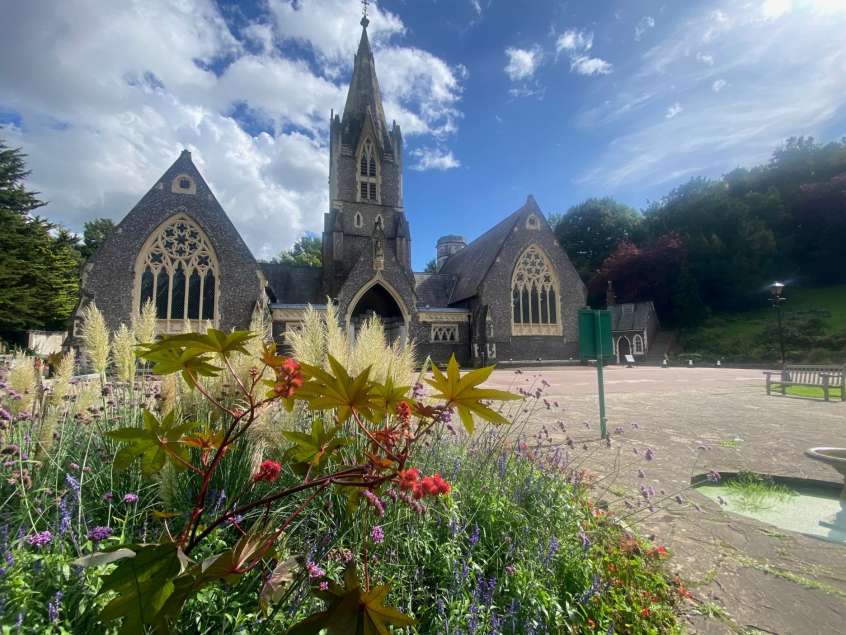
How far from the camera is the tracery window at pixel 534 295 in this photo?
28297mm

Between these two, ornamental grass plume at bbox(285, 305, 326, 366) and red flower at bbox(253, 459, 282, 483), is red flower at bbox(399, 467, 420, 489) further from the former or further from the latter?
ornamental grass plume at bbox(285, 305, 326, 366)

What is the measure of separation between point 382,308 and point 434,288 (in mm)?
6850

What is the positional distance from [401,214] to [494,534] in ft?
94.5

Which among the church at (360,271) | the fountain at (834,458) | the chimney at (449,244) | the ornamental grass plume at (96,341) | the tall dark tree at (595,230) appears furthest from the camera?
the chimney at (449,244)

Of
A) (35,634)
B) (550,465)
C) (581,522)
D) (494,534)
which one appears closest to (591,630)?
(494,534)

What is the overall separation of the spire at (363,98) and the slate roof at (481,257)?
10836 mm

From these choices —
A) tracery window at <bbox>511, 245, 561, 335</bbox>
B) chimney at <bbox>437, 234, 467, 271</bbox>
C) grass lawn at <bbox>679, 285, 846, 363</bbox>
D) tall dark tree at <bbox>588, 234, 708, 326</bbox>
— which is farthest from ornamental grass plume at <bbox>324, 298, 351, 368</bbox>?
chimney at <bbox>437, 234, 467, 271</bbox>

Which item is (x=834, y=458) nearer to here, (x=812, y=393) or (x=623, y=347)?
(x=812, y=393)

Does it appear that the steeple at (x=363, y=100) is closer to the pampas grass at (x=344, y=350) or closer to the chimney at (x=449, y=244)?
the pampas grass at (x=344, y=350)

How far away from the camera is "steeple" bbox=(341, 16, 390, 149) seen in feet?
98.1

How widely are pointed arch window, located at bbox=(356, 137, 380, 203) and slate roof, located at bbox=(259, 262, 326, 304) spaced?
6.69m

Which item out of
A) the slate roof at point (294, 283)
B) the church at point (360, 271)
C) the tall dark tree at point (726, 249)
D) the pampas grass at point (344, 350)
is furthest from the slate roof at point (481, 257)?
the tall dark tree at point (726, 249)

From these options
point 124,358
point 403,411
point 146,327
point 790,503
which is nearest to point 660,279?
point 790,503

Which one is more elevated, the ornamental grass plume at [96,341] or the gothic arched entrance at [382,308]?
the gothic arched entrance at [382,308]
